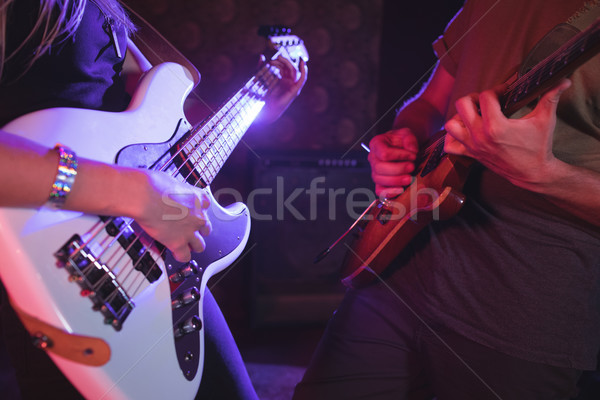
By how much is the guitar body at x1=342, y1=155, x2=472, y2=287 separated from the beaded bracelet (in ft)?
3.01

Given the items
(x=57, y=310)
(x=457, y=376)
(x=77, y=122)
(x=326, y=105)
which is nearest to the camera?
(x=57, y=310)

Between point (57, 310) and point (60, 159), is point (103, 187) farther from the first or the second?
point (57, 310)

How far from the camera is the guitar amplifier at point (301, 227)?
2379 mm

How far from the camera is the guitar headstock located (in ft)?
5.69

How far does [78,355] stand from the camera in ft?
2.14

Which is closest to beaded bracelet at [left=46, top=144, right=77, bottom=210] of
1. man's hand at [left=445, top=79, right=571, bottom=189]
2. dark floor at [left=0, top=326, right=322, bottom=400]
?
man's hand at [left=445, top=79, right=571, bottom=189]

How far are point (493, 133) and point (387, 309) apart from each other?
66 centimetres

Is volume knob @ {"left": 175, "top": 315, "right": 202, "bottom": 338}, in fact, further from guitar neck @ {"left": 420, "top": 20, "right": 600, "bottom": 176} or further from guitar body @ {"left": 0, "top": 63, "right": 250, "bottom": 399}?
guitar neck @ {"left": 420, "top": 20, "right": 600, "bottom": 176}

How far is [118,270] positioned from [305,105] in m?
2.37

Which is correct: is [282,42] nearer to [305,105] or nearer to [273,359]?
[305,105]

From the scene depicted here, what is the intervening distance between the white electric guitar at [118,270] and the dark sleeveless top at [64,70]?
0.34ft

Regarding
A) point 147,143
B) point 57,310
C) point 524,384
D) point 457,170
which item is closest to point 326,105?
point 457,170

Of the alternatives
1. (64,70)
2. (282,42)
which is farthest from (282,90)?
(64,70)

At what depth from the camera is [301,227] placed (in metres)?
2.47
